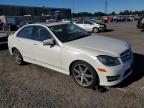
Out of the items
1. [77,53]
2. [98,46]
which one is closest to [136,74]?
[98,46]

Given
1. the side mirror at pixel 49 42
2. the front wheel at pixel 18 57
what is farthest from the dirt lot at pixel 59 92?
the side mirror at pixel 49 42

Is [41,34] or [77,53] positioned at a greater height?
[41,34]

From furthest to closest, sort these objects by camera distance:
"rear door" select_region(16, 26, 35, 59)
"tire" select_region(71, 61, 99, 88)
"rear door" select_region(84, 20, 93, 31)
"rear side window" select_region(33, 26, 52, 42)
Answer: "rear door" select_region(84, 20, 93, 31) → "rear door" select_region(16, 26, 35, 59) → "rear side window" select_region(33, 26, 52, 42) → "tire" select_region(71, 61, 99, 88)

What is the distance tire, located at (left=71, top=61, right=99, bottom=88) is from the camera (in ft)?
15.4

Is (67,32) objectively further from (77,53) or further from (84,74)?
(84,74)

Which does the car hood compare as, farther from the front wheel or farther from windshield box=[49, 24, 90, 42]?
the front wheel

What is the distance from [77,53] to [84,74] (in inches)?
20.9

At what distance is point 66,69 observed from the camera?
522cm

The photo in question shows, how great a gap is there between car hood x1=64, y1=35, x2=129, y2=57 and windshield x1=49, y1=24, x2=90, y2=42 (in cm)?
26

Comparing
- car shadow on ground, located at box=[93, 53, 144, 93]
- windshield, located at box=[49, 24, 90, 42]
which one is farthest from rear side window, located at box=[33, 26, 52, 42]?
car shadow on ground, located at box=[93, 53, 144, 93]

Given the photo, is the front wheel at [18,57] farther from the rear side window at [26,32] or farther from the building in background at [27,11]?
the building in background at [27,11]

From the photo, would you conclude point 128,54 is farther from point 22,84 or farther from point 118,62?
point 22,84

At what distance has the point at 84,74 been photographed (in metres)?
4.88

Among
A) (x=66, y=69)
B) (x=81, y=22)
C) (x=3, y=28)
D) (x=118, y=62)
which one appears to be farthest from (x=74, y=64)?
(x=3, y=28)
